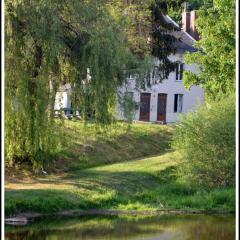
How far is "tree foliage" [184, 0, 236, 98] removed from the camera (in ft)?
94.9

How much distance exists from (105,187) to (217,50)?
399 inches

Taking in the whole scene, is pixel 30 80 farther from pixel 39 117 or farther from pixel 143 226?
pixel 143 226

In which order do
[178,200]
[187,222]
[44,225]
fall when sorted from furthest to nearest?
[178,200] → [187,222] → [44,225]

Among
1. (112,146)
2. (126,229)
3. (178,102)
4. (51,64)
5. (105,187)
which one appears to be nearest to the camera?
(126,229)

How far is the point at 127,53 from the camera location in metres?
23.6

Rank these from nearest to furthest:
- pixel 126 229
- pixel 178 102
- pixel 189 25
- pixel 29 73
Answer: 1. pixel 126 229
2. pixel 29 73
3. pixel 178 102
4. pixel 189 25

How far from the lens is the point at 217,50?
30.0 meters

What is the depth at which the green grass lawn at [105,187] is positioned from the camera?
20.9 metres

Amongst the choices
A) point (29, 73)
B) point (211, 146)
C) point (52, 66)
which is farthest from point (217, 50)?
point (29, 73)

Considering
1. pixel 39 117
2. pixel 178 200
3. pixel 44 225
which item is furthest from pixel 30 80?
pixel 178 200

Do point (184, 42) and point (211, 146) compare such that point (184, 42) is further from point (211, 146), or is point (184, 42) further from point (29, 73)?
point (29, 73)

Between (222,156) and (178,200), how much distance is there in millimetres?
2855

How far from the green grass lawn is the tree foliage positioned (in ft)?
14.8

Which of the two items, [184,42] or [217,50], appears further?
[184,42]
